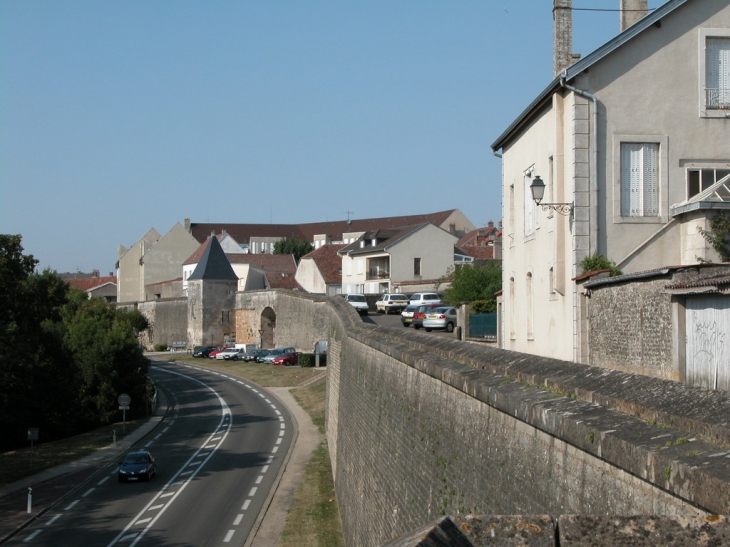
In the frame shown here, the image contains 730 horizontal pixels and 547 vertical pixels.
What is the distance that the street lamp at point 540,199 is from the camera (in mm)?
17234

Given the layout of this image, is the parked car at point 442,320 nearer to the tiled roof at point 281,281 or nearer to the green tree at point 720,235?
the green tree at point 720,235

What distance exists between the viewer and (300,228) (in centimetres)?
17525

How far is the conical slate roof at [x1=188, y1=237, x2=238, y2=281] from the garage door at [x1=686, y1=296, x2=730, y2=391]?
77023 mm

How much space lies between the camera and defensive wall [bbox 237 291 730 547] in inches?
139

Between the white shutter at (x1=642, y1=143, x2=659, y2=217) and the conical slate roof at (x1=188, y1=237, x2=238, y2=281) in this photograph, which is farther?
the conical slate roof at (x1=188, y1=237, x2=238, y2=281)

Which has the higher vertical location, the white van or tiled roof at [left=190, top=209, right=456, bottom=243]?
tiled roof at [left=190, top=209, right=456, bottom=243]

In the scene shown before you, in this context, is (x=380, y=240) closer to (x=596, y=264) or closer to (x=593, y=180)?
(x=593, y=180)

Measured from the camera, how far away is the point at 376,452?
1494cm

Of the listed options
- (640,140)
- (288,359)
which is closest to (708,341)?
(640,140)

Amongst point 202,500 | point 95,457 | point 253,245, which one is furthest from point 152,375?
point 253,245

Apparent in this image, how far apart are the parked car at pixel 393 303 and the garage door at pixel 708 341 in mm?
44393

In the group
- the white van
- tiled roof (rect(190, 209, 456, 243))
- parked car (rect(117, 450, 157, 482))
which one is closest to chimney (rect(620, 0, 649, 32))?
parked car (rect(117, 450, 157, 482))

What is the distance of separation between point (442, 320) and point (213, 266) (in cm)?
5306

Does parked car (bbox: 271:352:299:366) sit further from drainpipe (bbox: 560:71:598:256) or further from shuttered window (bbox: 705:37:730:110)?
shuttered window (bbox: 705:37:730:110)
